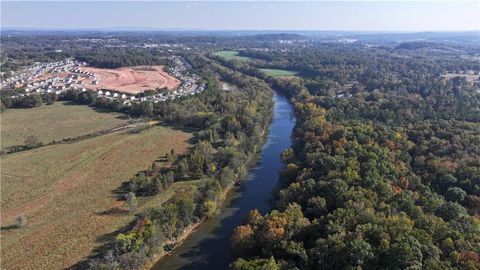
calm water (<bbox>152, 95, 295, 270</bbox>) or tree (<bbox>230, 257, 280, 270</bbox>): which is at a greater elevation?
tree (<bbox>230, 257, 280, 270</bbox>)

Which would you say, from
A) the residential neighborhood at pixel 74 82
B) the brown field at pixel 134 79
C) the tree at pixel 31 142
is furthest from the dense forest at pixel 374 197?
the brown field at pixel 134 79

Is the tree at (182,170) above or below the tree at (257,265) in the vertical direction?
below

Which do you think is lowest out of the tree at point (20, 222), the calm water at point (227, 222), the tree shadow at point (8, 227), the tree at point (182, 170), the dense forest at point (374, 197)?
the calm water at point (227, 222)

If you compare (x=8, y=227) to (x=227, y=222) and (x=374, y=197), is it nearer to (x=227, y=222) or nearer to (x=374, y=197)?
(x=227, y=222)

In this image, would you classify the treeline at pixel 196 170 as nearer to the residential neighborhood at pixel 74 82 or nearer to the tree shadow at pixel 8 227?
the tree shadow at pixel 8 227

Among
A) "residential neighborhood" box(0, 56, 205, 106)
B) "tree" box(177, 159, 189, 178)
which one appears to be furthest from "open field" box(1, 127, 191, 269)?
"residential neighborhood" box(0, 56, 205, 106)

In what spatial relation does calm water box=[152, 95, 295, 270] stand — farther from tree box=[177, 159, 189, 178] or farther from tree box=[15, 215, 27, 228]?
tree box=[15, 215, 27, 228]
